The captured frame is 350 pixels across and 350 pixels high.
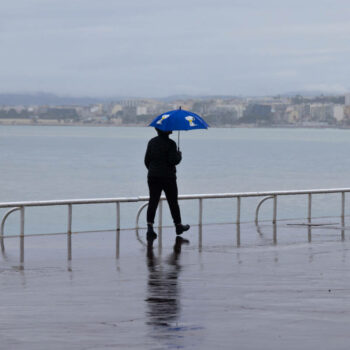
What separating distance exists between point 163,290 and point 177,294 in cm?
29

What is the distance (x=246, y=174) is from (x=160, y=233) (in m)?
80.6

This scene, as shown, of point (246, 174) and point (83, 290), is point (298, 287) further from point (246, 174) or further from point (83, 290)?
point (246, 174)

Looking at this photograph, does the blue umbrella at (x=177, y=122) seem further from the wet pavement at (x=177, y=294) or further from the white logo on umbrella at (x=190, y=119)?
the wet pavement at (x=177, y=294)

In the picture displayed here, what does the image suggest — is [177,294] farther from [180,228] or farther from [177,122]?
[180,228]

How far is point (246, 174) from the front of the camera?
96750mm

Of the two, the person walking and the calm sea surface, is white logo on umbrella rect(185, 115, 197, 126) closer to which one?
the person walking

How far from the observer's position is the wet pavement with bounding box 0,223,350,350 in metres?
7.62

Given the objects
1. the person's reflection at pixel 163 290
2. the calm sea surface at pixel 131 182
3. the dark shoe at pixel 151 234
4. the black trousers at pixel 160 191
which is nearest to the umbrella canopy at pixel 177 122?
the black trousers at pixel 160 191

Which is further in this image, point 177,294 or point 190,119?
point 190,119

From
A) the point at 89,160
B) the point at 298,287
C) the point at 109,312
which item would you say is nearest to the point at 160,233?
the point at 298,287

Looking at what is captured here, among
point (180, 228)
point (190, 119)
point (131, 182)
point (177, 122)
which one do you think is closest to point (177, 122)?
point (177, 122)

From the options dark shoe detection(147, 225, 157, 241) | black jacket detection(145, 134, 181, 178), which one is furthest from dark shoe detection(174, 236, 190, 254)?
black jacket detection(145, 134, 181, 178)

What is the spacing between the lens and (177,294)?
9.86 m

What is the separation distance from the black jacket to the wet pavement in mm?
1076
